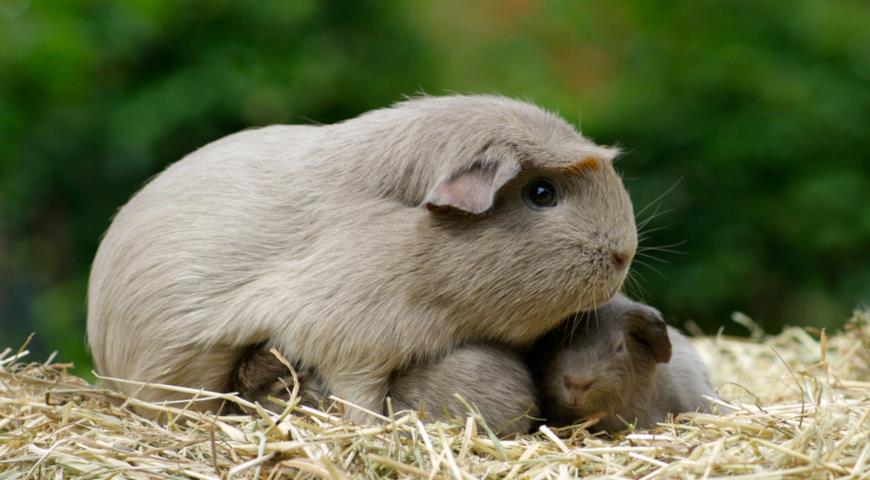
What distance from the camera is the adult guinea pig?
3057 millimetres

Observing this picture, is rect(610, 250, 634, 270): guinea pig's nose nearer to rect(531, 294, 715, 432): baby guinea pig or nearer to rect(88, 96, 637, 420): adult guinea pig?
rect(88, 96, 637, 420): adult guinea pig

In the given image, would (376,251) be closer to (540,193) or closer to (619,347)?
(540,193)

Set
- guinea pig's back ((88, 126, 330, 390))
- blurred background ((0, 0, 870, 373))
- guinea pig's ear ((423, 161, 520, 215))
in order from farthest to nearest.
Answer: blurred background ((0, 0, 870, 373)) < guinea pig's back ((88, 126, 330, 390)) < guinea pig's ear ((423, 161, 520, 215))

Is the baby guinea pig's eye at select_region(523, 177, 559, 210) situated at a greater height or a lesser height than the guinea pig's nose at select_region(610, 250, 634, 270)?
greater

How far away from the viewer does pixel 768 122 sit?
698 cm

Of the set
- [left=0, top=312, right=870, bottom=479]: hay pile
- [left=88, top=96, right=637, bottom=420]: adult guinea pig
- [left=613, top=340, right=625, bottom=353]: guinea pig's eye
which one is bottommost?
[left=0, top=312, right=870, bottom=479]: hay pile

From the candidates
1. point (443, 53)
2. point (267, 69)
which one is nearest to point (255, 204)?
point (267, 69)

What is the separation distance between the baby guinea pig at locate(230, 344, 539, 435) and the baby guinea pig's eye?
0.47 meters

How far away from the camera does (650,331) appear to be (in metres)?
3.32

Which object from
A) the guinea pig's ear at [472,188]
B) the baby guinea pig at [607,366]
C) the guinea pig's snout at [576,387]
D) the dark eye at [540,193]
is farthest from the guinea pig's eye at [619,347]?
the guinea pig's ear at [472,188]

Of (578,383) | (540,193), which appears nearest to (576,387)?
(578,383)

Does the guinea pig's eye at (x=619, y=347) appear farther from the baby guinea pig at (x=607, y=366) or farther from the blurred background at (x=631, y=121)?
the blurred background at (x=631, y=121)

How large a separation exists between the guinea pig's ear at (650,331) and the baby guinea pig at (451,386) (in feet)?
1.30

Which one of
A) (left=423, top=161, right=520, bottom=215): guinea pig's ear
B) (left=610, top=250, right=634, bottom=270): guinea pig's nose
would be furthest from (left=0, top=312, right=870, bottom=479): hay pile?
(left=423, top=161, right=520, bottom=215): guinea pig's ear
